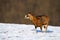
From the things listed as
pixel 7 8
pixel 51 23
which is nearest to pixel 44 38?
pixel 51 23

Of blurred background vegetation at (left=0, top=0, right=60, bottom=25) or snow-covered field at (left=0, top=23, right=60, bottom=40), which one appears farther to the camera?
blurred background vegetation at (left=0, top=0, right=60, bottom=25)

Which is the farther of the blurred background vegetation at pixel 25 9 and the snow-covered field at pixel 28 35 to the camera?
the blurred background vegetation at pixel 25 9

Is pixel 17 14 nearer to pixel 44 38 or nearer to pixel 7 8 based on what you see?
pixel 7 8

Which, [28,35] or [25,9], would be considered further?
[25,9]

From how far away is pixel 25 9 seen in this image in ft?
11.3

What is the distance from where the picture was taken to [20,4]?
3461mm

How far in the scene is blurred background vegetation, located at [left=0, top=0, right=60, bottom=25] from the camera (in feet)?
11.1

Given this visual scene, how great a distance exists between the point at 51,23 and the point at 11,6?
0.87 metres

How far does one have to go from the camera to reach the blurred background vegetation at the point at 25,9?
3.39m

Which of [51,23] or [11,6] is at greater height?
[11,6]

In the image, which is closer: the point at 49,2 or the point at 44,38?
the point at 44,38

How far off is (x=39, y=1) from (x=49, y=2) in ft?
0.64

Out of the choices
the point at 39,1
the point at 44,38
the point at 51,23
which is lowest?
the point at 51,23

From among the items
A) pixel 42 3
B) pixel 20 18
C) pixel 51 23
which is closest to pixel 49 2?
pixel 42 3
